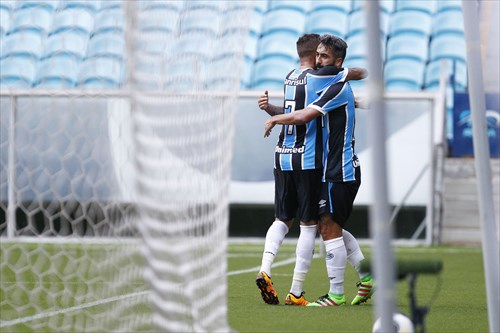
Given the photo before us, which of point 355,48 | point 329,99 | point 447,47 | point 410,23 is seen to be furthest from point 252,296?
point 410,23

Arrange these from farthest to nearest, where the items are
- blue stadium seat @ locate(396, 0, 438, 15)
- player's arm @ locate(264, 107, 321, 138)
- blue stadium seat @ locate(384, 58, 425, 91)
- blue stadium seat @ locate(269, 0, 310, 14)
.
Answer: blue stadium seat @ locate(269, 0, 310, 14), blue stadium seat @ locate(396, 0, 438, 15), blue stadium seat @ locate(384, 58, 425, 91), player's arm @ locate(264, 107, 321, 138)

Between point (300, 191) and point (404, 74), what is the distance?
14.3m

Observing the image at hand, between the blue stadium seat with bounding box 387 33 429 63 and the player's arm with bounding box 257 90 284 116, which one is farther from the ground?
the blue stadium seat with bounding box 387 33 429 63

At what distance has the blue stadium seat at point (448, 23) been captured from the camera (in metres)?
21.7

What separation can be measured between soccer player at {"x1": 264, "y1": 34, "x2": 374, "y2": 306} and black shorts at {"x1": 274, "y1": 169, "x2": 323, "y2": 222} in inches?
1.9

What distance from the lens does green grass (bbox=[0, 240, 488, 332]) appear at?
18.1 feet

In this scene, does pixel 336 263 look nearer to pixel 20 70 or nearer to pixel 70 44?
pixel 20 70

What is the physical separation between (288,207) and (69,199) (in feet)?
4.36

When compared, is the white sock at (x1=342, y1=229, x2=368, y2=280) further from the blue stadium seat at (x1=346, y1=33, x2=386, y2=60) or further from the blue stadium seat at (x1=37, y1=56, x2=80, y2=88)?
the blue stadium seat at (x1=346, y1=33, x2=386, y2=60)

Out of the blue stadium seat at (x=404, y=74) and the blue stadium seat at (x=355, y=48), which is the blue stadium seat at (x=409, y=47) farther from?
the blue stadium seat at (x=355, y=48)

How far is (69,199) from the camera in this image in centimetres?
677

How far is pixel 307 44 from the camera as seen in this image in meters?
6.75

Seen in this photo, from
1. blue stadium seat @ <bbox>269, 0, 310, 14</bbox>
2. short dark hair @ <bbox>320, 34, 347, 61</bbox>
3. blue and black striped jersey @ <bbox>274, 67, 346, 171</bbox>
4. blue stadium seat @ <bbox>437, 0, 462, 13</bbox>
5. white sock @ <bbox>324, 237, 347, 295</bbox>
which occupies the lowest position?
white sock @ <bbox>324, 237, 347, 295</bbox>

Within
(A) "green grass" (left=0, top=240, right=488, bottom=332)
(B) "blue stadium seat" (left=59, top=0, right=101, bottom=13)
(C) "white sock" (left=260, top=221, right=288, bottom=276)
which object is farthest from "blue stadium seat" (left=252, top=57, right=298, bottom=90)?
(C) "white sock" (left=260, top=221, right=288, bottom=276)
